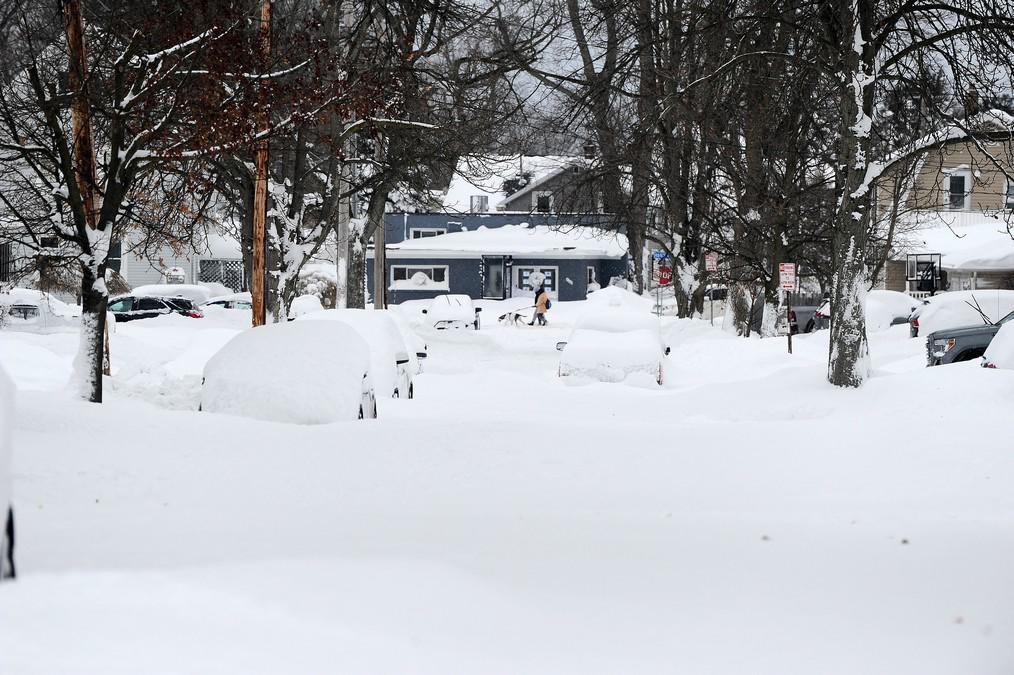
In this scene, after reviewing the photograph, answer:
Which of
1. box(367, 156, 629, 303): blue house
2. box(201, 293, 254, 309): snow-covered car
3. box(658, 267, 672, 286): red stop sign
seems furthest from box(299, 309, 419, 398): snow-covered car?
box(367, 156, 629, 303): blue house

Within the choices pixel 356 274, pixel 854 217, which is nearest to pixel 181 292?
pixel 356 274

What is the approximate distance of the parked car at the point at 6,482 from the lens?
14.2 feet

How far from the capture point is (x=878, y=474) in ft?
31.0

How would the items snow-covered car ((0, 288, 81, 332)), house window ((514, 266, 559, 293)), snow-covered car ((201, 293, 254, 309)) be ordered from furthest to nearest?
house window ((514, 266, 559, 293)), snow-covered car ((201, 293, 254, 309)), snow-covered car ((0, 288, 81, 332))

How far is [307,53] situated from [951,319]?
16.4 meters

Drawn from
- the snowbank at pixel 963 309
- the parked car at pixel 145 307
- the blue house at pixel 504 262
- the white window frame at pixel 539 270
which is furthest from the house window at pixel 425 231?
the snowbank at pixel 963 309

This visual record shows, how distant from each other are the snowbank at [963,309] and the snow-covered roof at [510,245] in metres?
27.7

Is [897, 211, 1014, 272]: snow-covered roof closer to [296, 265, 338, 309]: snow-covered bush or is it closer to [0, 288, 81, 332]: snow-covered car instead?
[296, 265, 338, 309]: snow-covered bush

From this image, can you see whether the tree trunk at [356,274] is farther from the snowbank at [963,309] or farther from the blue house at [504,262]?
the blue house at [504,262]

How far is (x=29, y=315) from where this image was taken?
97.6 feet

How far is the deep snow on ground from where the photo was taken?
14.6 ft

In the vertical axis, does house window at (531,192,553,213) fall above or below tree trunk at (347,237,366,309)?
above

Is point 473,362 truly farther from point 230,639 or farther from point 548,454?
point 230,639

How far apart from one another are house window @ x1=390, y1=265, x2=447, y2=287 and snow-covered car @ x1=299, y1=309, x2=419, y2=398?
1510 inches
